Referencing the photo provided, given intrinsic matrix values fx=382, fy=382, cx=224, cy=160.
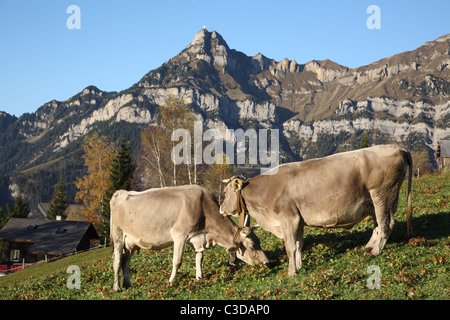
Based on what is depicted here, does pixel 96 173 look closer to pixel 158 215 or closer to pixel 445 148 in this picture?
pixel 158 215

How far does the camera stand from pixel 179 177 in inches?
2023

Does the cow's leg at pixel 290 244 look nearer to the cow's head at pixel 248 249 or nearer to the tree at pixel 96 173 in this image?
the cow's head at pixel 248 249

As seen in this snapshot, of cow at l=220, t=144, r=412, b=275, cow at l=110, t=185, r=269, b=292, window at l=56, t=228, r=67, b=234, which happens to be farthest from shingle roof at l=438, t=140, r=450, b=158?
cow at l=110, t=185, r=269, b=292

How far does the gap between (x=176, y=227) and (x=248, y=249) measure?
261 centimetres

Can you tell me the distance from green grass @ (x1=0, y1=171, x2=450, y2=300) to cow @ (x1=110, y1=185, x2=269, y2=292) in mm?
852

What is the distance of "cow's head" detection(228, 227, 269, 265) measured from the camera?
12914mm

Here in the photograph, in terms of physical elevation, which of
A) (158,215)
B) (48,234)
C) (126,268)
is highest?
(158,215)

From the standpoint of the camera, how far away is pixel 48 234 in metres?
67.4

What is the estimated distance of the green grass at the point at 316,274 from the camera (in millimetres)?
10133

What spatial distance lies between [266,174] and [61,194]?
91.1m

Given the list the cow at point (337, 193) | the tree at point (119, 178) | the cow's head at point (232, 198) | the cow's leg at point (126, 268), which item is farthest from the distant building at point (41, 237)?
the cow at point (337, 193)

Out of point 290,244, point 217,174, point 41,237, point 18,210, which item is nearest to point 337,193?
point 290,244
